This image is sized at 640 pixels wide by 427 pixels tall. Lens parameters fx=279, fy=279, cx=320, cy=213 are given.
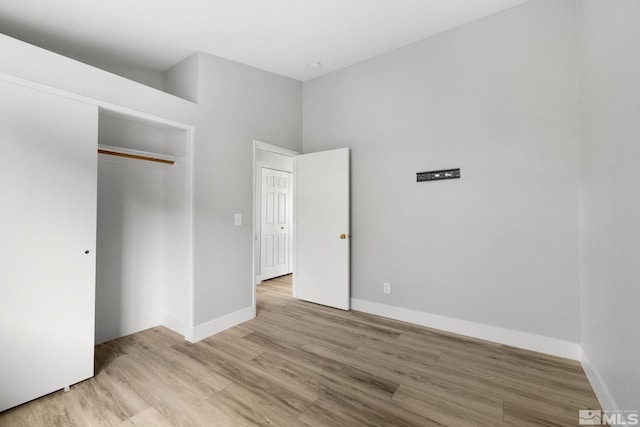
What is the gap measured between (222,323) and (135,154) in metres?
1.89

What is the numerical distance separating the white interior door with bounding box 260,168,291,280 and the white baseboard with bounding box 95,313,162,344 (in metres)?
2.11

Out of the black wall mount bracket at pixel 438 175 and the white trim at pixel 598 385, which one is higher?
the black wall mount bracket at pixel 438 175

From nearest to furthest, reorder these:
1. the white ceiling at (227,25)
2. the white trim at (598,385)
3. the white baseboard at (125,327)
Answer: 1. the white trim at (598,385)
2. the white ceiling at (227,25)
3. the white baseboard at (125,327)

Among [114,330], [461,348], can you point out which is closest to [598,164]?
[461,348]

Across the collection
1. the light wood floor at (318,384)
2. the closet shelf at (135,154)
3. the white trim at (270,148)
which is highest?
the white trim at (270,148)

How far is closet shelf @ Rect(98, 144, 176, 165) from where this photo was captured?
248 centimetres

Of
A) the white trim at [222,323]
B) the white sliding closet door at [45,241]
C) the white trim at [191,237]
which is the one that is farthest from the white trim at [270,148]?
the white trim at [222,323]

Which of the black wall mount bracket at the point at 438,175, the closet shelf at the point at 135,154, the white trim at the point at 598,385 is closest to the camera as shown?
the white trim at the point at 598,385

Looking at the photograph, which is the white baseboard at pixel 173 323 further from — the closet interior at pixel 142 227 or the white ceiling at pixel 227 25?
the white ceiling at pixel 227 25

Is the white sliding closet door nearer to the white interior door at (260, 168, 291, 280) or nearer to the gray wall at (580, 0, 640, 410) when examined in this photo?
the white interior door at (260, 168, 291, 280)

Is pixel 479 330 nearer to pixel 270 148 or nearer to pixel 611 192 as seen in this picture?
pixel 611 192

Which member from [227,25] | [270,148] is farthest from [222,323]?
[227,25]

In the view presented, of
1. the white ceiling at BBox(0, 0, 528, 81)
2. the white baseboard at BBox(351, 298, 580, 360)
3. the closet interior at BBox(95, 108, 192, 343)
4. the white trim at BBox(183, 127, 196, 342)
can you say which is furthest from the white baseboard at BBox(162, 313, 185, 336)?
the white ceiling at BBox(0, 0, 528, 81)

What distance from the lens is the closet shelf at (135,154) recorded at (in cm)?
248
